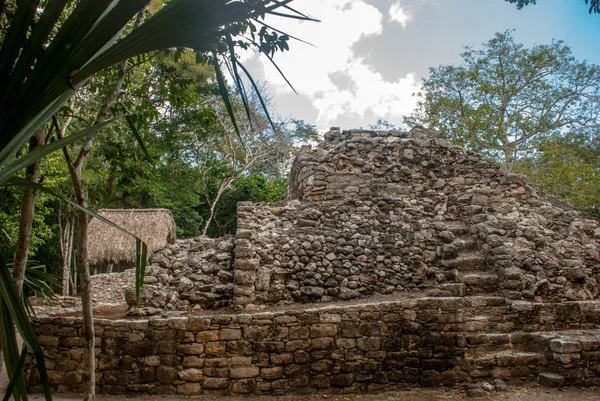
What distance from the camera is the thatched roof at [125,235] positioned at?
12.1 metres

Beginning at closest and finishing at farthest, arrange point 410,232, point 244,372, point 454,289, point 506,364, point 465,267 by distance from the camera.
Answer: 1. point 244,372
2. point 506,364
3. point 454,289
4. point 465,267
5. point 410,232

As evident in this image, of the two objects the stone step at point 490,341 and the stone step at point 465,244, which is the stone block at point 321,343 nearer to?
the stone step at point 490,341

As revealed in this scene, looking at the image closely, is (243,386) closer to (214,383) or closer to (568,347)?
(214,383)

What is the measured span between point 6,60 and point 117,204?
17726mm

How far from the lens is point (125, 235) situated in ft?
40.1

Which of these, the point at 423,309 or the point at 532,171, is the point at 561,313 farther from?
the point at 532,171

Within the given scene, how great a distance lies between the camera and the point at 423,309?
4660 mm

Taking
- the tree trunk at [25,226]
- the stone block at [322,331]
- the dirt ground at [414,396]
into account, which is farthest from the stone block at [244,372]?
the tree trunk at [25,226]

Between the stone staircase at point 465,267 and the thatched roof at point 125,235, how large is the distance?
8.61 m

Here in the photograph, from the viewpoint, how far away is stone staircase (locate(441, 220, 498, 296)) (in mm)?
5965

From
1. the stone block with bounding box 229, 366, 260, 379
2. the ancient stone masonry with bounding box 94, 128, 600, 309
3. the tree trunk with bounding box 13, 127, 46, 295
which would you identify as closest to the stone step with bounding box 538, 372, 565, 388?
the ancient stone masonry with bounding box 94, 128, 600, 309

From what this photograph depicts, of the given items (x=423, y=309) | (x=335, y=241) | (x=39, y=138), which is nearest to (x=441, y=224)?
(x=335, y=241)

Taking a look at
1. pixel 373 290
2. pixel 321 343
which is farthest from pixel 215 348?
pixel 373 290

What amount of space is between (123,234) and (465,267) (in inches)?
390
